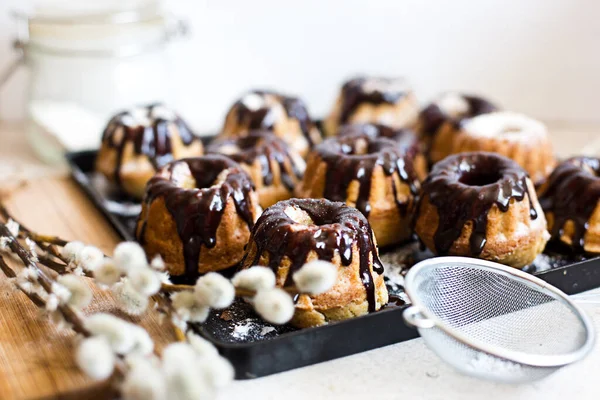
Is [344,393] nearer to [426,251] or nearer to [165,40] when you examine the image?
[426,251]

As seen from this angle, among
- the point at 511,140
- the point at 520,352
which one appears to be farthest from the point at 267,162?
the point at 520,352

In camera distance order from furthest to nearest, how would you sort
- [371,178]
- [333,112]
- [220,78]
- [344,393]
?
[220,78] < [333,112] < [371,178] < [344,393]

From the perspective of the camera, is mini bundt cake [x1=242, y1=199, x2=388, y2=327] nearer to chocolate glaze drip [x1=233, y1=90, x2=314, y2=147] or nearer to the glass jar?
chocolate glaze drip [x1=233, y1=90, x2=314, y2=147]

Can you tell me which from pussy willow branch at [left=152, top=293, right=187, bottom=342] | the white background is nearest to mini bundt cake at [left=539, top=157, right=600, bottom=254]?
pussy willow branch at [left=152, top=293, right=187, bottom=342]

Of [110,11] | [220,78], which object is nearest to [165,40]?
[110,11]

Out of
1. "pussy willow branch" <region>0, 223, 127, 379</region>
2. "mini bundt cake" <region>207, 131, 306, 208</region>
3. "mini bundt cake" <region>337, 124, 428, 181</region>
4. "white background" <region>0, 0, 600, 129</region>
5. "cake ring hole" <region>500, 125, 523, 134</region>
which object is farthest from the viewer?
"white background" <region>0, 0, 600, 129</region>

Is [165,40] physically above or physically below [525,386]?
above

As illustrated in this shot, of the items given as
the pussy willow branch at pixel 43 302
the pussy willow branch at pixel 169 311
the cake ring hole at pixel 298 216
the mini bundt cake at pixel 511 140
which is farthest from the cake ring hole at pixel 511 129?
the pussy willow branch at pixel 43 302
